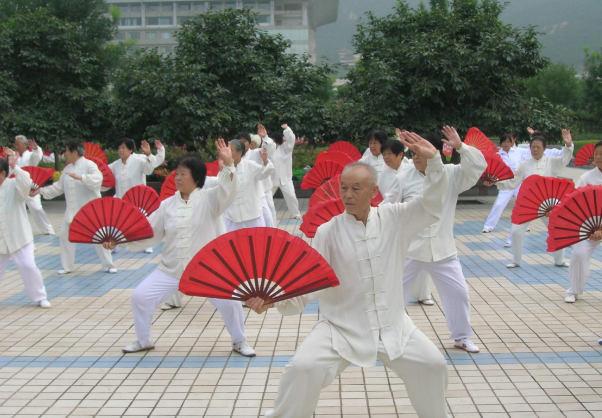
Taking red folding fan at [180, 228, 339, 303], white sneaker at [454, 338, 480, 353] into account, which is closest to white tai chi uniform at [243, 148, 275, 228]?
white sneaker at [454, 338, 480, 353]

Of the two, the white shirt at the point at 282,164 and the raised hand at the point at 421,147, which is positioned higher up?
the raised hand at the point at 421,147

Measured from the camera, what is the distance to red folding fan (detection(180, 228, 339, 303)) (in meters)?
3.25

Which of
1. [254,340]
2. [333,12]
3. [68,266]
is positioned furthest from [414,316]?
[333,12]

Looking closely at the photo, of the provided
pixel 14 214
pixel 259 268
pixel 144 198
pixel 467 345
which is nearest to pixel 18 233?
pixel 14 214

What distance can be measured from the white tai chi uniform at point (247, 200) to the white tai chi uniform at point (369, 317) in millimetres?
4230

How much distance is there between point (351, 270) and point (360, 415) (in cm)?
122

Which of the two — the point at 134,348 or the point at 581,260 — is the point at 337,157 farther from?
the point at 134,348

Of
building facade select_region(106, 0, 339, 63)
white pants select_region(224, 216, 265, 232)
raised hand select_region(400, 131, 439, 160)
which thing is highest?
building facade select_region(106, 0, 339, 63)

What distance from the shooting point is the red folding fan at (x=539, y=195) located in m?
7.00

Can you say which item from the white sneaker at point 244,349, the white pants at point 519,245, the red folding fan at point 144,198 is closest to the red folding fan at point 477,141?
the white pants at point 519,245

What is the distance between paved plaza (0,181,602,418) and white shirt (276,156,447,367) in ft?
3.12

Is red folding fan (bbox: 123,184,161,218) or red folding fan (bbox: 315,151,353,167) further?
red folding fan (bbox: 315,151,353,167)

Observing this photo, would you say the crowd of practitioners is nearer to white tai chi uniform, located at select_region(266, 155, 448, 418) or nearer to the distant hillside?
white tai chi uniform, located at select_region(266, 155, 448, 418)

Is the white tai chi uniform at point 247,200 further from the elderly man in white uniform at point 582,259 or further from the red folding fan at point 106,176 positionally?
→ the elderly man in white uniform at point 582,259
